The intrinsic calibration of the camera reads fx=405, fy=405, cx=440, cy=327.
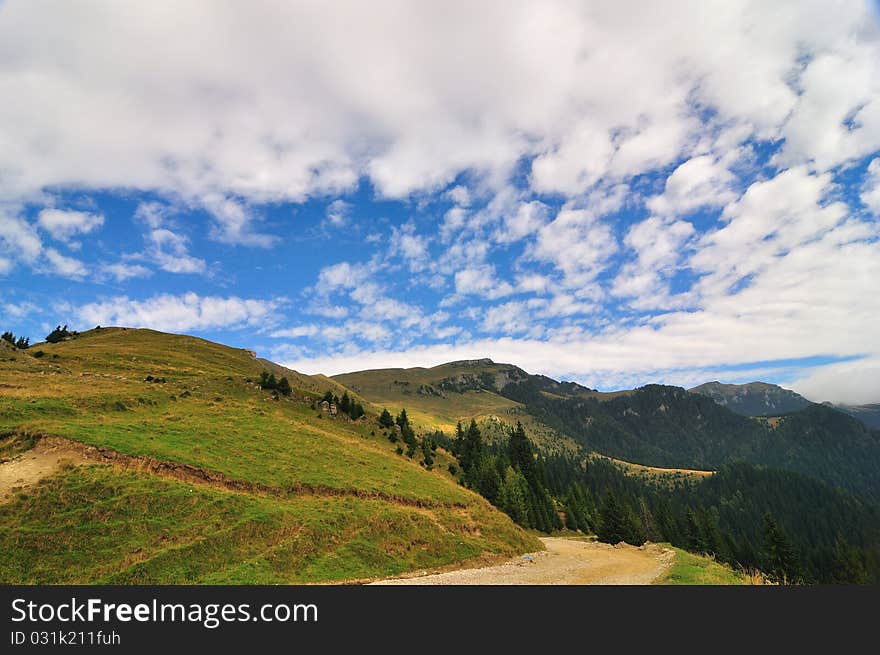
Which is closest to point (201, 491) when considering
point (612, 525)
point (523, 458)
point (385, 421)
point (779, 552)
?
point (385, 421)

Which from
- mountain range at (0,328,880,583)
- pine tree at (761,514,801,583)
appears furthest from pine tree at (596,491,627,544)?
pine tree at (761,514,801,583)

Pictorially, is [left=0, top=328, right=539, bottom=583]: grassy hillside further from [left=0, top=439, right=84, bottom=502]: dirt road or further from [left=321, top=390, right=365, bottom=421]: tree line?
[left=321, top=390, right=365, bottom=421]: tree line

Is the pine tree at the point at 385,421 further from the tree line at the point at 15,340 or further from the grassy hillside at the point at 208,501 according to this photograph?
the tree line at the point at 15,340

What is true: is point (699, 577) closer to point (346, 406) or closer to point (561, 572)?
point (561, 572)

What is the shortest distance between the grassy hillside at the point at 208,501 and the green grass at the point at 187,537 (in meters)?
0.09

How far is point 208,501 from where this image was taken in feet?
96.9

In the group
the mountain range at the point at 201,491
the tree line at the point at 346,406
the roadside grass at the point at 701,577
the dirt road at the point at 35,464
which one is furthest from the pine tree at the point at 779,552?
the dirt road at the point at 35,464

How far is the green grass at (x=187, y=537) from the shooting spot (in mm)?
21828

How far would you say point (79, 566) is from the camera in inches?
846

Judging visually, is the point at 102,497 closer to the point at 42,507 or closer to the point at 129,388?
the point at 42,507

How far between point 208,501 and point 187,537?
443 cm

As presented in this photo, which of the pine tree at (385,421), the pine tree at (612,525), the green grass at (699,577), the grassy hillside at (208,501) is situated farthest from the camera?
the pine tree at (385,421)
